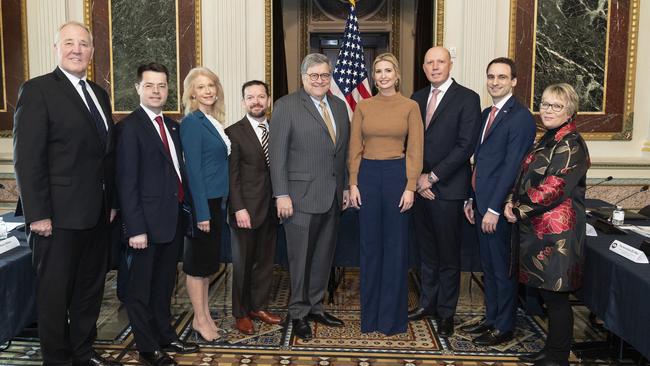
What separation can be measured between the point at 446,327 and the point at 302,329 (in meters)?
0.86

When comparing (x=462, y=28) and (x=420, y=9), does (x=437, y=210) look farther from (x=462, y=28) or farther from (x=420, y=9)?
(x=420, y=9)

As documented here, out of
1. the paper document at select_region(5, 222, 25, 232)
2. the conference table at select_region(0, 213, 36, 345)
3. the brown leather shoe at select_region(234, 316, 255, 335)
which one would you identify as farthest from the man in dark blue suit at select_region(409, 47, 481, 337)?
the paper document at select_region(5, 222, 25, 232)

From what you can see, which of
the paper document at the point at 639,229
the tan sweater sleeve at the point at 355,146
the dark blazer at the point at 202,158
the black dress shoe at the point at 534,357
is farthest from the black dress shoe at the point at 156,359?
the paper document at the point at 639,229

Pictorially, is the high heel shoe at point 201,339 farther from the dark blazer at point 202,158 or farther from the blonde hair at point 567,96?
the blonde hair at point 567,96

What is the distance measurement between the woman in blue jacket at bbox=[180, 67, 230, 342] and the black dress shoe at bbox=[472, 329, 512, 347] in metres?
1.55

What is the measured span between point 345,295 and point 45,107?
2.46 m

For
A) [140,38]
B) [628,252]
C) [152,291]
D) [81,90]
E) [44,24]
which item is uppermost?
[44,24]

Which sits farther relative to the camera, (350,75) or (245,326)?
(350,75)

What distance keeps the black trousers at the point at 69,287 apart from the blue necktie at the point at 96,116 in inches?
15.5

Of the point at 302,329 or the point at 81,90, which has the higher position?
the point at 81,90

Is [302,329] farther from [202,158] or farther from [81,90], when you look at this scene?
[81,90]

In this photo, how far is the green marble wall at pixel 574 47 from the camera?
18.4ft

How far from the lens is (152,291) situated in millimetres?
2779

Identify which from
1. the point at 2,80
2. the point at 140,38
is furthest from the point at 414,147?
the point at 2,80
